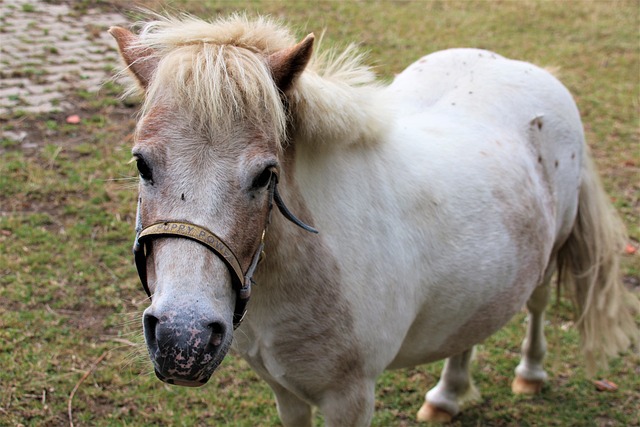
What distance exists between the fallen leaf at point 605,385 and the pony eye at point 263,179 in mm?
2696

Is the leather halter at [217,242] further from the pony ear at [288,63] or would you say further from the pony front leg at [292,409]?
the pony front leg at [292,409]

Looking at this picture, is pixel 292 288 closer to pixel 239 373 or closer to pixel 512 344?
pixel 239 373

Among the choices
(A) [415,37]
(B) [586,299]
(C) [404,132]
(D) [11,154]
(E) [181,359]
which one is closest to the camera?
(E) [181,359]

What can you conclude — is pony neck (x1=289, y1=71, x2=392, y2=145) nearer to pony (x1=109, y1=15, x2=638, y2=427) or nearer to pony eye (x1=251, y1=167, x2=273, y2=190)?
pony (x1=109, y1=15, x2=638, y2=427)

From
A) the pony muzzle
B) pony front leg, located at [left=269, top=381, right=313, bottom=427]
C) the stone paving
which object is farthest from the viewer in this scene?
the stone paving

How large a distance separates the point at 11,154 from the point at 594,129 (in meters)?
4.89

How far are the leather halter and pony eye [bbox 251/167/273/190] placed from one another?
0.09 feet

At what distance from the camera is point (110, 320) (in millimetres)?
3838

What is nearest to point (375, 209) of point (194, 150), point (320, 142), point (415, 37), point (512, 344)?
point (320, 142)

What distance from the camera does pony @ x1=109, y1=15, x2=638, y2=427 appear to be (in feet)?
5.82

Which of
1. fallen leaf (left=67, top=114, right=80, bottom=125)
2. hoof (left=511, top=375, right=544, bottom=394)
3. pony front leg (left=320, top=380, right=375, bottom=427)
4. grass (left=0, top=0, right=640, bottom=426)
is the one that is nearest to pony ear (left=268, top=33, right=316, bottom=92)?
grass (left=0, top=0, right=640, bottom=426)

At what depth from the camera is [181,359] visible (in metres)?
1.67

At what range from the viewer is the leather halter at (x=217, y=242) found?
1.72 meters

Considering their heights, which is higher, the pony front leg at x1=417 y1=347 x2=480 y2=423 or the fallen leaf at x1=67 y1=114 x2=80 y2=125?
the pony front leg at x1=417 y1=347 x2=480 y2=423
